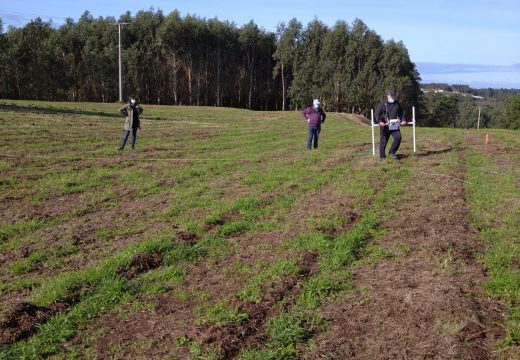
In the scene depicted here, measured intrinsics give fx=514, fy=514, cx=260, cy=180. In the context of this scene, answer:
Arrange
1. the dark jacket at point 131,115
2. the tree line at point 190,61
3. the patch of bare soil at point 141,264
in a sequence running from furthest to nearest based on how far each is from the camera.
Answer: the tree line at point 190,61
the dark jacket at point 131,115
the patch of bare soil at point 141,264

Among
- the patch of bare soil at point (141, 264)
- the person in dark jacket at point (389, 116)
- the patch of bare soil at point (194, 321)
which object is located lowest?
the patch of bare soil at point (194, 321)

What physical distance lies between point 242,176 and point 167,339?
25.0 ft

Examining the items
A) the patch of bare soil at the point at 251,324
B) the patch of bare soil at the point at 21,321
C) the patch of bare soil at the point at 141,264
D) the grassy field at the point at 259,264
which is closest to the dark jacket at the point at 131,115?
the grassy field at the point at 259,264

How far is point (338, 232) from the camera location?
23.4 ft

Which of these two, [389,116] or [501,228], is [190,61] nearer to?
[389,116]

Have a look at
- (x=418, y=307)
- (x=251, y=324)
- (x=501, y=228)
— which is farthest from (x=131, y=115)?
(x=418, y=307)

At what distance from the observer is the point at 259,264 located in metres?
5.96

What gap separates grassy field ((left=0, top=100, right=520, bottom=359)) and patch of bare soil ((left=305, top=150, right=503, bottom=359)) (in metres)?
0.02

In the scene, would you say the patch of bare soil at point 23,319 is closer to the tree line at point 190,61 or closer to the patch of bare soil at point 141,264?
the patch of bare soil at point 141,264

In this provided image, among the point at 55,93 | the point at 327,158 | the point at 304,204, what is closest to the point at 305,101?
the point at 55,93

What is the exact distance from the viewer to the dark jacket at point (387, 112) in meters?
13.2

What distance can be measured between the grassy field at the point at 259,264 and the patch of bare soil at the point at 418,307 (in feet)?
0.06

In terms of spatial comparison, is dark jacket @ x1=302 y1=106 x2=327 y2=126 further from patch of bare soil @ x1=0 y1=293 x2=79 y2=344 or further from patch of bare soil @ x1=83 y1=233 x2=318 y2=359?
patch of bare soil @ x1=0 y1=293 x2=79 y2=344

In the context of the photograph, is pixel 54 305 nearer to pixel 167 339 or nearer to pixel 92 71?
pixel 167 339
